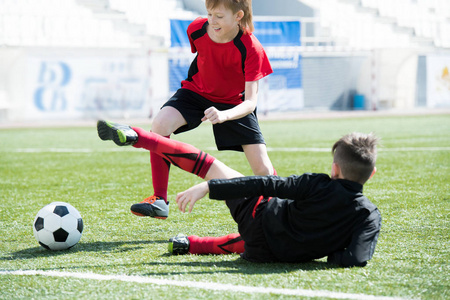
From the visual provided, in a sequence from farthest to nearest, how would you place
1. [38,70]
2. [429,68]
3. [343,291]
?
1. [429,68]
2. [38,70]
3. [343,291]

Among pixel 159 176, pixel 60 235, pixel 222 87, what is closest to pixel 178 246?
pixel 60 235

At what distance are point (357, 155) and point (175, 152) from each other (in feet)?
3.55

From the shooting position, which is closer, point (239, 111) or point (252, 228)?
point (252, 228)

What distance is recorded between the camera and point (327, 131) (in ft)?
42.3

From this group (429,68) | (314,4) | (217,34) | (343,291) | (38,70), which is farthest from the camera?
(314,4)

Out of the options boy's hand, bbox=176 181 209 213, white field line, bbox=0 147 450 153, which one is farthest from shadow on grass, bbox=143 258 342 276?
white field line, bbox=0 147 450 153

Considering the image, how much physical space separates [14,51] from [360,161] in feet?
51.0

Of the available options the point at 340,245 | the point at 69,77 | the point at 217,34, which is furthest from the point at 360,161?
the point at 69,77

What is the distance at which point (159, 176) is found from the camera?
414 cm

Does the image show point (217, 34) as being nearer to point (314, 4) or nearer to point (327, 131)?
point (327, 131)

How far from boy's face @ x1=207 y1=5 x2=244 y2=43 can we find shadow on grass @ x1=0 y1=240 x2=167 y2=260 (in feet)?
4.73

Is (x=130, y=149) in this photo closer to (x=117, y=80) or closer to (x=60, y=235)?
(x=60, y=235)

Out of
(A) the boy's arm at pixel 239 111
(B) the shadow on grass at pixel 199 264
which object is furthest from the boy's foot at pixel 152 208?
(A) the boy's arm at pixel 239 111

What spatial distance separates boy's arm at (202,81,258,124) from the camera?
3.34 metres
